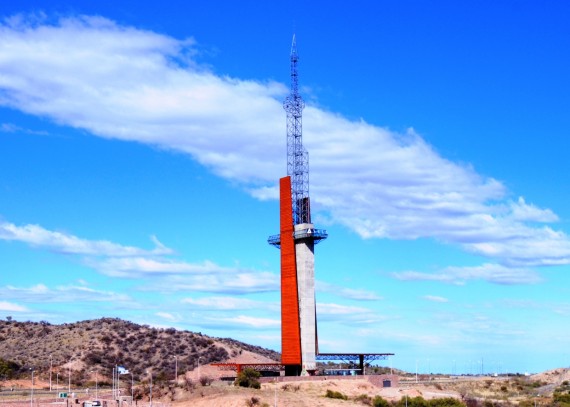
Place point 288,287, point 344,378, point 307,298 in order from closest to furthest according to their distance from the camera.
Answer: point 307,298
point 288,287
point 344,378

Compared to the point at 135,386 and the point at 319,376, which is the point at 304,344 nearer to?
the point at 319,376

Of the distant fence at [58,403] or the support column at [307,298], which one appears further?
the support column at [307,298]

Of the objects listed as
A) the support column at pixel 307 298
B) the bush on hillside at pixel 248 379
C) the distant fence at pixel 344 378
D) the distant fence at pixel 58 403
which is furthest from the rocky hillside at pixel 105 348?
the distant fence at pixel 58 403

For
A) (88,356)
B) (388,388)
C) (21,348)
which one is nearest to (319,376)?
(388,388)

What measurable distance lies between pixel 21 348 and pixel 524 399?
96246 millimetres

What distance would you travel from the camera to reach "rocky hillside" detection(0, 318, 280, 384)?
151 m

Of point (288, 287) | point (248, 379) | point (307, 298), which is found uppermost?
point (288, 287)

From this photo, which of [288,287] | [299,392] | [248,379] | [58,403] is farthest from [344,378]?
[58,403]

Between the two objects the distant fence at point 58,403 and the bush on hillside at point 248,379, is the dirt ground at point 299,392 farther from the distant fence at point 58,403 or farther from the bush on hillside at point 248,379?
the bush on hillside at point 248,379

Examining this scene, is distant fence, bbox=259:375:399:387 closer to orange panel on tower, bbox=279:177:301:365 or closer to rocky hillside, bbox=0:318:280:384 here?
orange panel on tower, bbox=279:177:301:365

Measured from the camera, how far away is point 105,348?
6373 inches

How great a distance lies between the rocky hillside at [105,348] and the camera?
15062cm

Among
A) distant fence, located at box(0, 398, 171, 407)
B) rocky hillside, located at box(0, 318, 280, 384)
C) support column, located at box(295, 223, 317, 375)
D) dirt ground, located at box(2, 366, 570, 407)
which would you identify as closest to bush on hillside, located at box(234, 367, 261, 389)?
dirt ground, located at box(2, 366, 570, 407)

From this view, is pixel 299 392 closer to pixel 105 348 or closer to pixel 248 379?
pixel 248 379
